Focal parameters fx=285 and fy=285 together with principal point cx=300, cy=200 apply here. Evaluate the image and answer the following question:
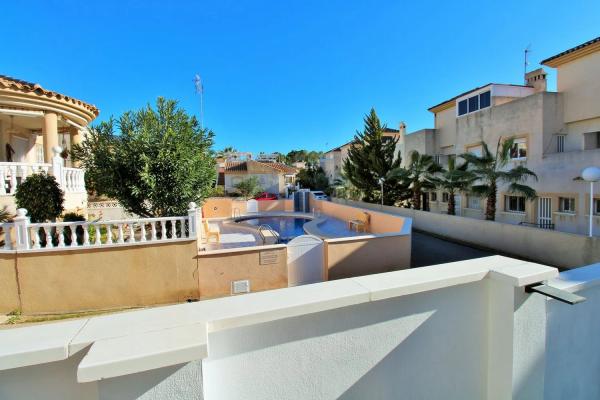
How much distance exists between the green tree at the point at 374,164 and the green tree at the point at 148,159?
20.6 meters

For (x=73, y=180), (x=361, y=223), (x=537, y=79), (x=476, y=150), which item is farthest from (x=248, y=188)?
(x=537, y=79)

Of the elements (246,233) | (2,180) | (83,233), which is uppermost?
(2,180)

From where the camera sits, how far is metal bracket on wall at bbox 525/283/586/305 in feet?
6.97

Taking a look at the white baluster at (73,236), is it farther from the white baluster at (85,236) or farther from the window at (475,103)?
the window at (475,103)

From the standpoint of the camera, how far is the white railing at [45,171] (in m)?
10.6

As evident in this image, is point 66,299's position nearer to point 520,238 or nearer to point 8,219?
point 8,219

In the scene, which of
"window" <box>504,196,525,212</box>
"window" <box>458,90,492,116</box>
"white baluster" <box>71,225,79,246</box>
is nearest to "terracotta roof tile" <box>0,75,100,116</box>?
"white baluster" <box>71,225,79,246</box>

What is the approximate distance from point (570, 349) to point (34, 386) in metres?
4.24

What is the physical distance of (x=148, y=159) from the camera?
392 inches

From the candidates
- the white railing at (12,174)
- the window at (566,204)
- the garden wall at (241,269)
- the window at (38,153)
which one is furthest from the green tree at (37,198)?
the window at (566,204)

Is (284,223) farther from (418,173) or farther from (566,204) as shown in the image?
(566,204)

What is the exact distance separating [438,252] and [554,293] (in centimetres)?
1406

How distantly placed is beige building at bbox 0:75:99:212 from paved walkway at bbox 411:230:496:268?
15.8 metres

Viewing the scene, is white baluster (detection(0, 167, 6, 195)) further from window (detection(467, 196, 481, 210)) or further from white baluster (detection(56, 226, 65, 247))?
window (detection(467, 196, 481, 210))
